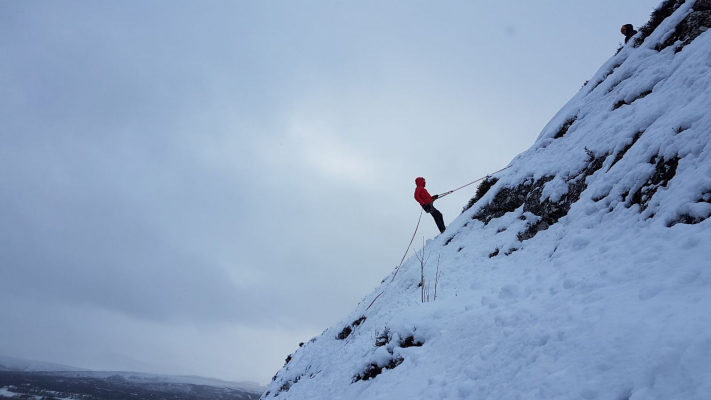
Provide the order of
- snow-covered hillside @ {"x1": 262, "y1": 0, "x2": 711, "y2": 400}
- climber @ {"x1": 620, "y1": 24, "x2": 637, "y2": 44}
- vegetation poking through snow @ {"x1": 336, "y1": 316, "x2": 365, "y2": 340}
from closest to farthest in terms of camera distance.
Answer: snow-covered hillside @ {"x1": 262, "y1": 0, "x2": 711, "y2": 400} → vegetation poking through snow @ {"x1": 336, "y1": 316, "x2": 365, "y2": 340} → climber @ {"x1": 620, "y1": 24, "x2": 637, "y2": 44}

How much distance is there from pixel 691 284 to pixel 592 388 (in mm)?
1890

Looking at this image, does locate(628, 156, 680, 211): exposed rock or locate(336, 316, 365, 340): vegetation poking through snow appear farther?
locate(336, 316, 365, 340): vegetation poking through snow

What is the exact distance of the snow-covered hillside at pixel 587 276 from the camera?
12.4 ft

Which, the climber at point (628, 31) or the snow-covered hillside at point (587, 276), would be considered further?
the climber at point (628, 31)

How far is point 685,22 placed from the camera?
998cm

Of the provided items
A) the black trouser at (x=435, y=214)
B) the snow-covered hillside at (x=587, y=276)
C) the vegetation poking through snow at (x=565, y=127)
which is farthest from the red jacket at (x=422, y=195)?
the vegetation poking through snow at (x=565, y=127)

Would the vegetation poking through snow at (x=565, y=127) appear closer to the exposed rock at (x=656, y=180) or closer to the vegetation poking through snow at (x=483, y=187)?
the vegetation poking through snow at (x=483, y=187)

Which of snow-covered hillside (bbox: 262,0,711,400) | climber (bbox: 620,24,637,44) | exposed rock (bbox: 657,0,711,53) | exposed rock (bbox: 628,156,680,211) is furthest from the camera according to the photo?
climber (bbox: 620,24,637,44)

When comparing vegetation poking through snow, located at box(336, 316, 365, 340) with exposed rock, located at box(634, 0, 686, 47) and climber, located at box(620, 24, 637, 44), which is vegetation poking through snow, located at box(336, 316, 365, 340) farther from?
→ climber, located at box(620, 24, 637, 44)

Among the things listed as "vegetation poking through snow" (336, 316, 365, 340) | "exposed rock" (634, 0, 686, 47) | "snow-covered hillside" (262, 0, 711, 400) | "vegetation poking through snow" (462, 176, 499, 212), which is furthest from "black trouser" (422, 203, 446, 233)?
"exposed rock" (634, 0, 686, 47)

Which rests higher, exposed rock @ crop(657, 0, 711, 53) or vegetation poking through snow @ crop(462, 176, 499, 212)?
exposed rock @ crop(657, 0, 711, 53)

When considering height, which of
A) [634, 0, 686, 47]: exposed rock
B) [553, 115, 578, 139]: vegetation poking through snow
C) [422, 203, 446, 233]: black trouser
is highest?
[634, 0, 686, 47]: exposed rock

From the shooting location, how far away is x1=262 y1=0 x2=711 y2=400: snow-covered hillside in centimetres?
377

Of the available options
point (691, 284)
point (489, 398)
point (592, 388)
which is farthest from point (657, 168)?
point (489, 398)
